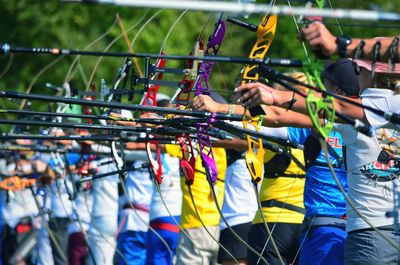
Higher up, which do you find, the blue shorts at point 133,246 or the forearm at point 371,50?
the forearm at point 371,50

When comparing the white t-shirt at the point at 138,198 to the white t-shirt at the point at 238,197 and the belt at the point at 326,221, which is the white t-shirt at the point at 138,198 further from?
the belt at the point at 326,221

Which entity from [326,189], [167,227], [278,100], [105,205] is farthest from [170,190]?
[278,100]

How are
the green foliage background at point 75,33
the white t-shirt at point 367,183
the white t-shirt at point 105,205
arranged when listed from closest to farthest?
the white t-shirt at point 367,183
the white t-shirt at point 105,205
the green foliage background at point 75,33

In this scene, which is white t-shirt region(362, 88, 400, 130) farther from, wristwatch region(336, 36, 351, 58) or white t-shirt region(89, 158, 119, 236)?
white t-shirt region(89, 158, 119, 236)

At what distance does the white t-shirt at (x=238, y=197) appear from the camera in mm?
8055

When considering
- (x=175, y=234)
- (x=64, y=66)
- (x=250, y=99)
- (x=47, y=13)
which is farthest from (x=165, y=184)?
(x=47, y=13)

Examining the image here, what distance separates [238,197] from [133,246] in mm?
2748

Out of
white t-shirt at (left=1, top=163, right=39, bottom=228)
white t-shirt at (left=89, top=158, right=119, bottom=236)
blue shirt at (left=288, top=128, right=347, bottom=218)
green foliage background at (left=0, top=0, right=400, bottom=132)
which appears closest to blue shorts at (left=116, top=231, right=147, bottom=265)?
white t-shirt at (left=89, top=158, right=119, bottom=236)

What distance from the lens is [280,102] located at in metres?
4.72

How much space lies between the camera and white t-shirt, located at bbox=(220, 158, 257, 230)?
805 cm

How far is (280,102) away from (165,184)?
17.7 feet

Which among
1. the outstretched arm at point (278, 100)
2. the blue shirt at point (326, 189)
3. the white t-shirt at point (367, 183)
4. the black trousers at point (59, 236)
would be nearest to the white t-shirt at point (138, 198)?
the black trousers at point (59, 236)

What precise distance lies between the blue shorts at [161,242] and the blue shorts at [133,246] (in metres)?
0.95

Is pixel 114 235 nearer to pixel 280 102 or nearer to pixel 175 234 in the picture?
pixel 175 234
